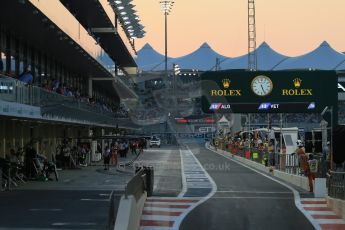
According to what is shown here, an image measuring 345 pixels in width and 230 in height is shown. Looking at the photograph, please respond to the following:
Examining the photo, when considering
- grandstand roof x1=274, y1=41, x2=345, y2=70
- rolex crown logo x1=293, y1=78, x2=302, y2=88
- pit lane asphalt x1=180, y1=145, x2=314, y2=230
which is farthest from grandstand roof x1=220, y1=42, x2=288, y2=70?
pit lane asphalt x1=180, y1=145, x2=314, y2=230

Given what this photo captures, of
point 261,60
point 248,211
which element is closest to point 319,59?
point 261,60

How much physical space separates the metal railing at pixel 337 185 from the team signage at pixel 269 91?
7.35m

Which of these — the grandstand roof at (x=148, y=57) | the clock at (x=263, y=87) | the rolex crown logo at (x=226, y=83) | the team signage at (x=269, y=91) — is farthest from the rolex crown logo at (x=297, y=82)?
the grandstand roof at (x=148, y=57)

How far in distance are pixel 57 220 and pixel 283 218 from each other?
17.7 ft

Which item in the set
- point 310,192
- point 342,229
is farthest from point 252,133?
point 342,229

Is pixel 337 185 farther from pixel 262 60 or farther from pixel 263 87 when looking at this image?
pixel 262 60

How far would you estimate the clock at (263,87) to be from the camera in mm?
25062

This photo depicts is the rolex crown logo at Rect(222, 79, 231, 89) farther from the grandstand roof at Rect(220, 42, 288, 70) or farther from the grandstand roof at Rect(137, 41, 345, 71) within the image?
the grandstand roof at Rect(220, 42, 288, 70)

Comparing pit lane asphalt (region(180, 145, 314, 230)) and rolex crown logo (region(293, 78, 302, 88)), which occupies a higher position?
rolex crown logo (region(293, 78, 302, 88))

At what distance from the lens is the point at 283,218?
16125 millimetres

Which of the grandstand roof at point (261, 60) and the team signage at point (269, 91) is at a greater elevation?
the grandstand roof at point (261, 60)

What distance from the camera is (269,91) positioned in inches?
990

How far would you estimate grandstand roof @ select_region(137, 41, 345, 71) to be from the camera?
10753 cm

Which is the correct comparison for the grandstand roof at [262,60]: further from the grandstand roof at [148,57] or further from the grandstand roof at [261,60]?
the grandstand roof at [148,57]
